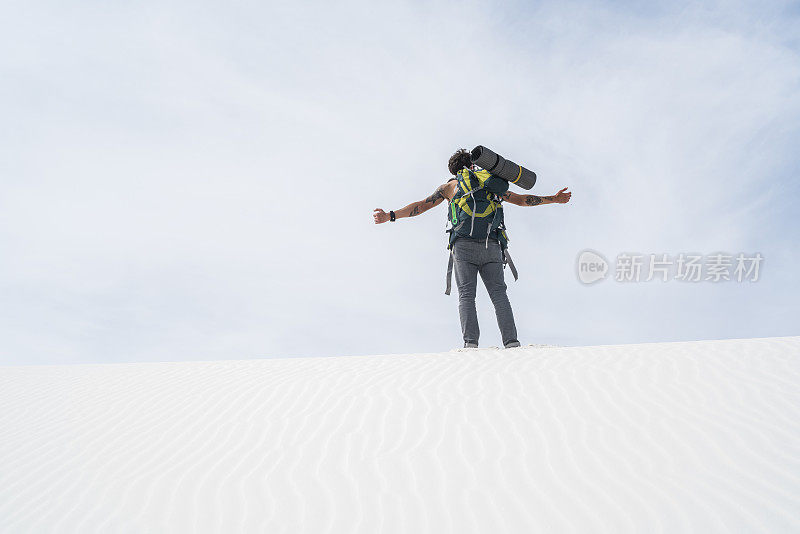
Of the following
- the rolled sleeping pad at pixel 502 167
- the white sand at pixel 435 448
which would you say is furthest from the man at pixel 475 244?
the white sand at pixel 435 448

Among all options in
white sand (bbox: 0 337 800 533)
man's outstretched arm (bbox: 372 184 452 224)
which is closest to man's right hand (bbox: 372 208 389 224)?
man's outstretched arm (bbox: 372 184 452 224)

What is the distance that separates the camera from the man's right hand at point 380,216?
21.9ft

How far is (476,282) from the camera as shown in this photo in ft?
21.3

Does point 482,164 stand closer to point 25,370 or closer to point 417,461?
point 417,461

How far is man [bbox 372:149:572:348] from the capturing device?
249 inches

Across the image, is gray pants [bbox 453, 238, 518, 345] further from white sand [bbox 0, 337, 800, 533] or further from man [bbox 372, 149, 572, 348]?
white sand [bbox 0, 337, 800, 533]

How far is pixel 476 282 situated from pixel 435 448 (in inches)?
108

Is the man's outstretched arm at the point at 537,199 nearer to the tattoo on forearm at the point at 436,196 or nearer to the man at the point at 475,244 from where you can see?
the man at the point at 475,244

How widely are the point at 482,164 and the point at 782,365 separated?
130 inches

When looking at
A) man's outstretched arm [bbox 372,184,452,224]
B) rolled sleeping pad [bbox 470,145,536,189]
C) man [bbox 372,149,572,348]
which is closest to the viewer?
rolled sleeping pad [bbox 470,145,536,189]

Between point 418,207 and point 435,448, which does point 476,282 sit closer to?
point 418,207

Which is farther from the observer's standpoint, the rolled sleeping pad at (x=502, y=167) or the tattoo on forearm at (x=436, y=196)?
the tattoo on forearm at (x=436, y=196)

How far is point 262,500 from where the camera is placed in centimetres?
358

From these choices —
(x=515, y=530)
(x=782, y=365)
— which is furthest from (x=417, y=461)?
(x=782, y=365)
